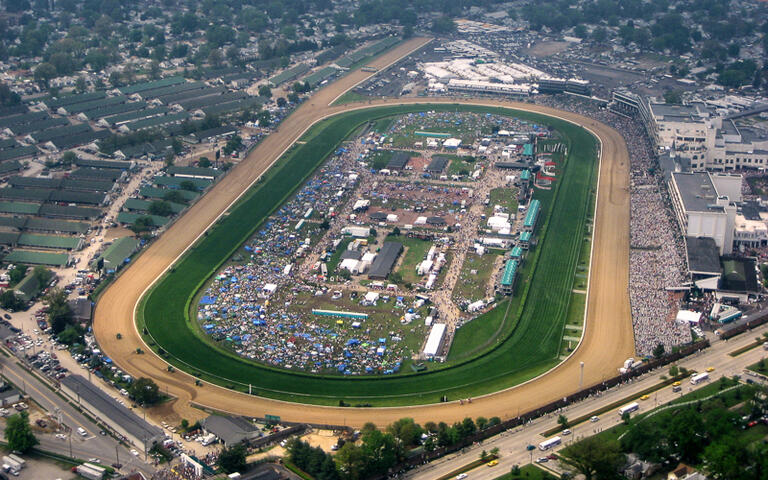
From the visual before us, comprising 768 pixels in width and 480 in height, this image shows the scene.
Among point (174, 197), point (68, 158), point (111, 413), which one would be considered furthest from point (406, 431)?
point (68, 158)

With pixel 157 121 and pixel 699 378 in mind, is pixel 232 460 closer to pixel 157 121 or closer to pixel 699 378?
pixel 699 378

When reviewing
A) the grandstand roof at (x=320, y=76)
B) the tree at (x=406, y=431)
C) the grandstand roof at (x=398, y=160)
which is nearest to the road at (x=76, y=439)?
the tree at (x=406, y=431)

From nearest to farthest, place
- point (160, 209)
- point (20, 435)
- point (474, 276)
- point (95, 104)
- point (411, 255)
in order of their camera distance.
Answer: point (20, 435), point (474, 276), point (411, 255), point (160, 209), point (95, 104)

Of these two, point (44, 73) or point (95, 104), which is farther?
point (44, 73)

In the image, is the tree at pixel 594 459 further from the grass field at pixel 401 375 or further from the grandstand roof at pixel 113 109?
the grandstand roof at pixel 113 109

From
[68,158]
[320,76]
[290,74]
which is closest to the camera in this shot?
[68,158]

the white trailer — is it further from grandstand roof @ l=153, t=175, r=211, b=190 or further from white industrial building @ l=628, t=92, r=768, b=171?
white industrial building @ l=628, t=92, r=768, b=171

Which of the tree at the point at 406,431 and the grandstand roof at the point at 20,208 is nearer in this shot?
the tree at the point at 406,431
